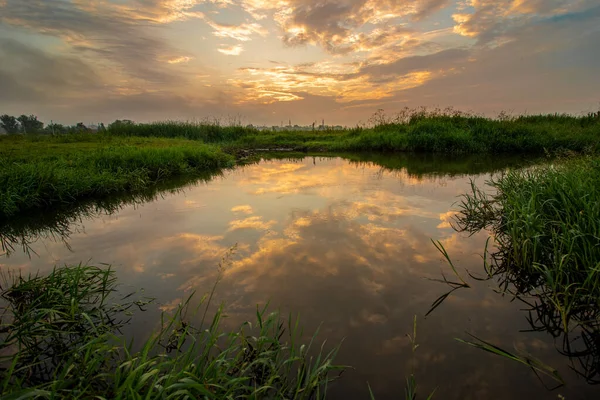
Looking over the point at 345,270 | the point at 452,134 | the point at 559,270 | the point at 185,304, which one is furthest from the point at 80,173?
the point at 452,134

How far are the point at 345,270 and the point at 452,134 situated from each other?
1605 centimetres

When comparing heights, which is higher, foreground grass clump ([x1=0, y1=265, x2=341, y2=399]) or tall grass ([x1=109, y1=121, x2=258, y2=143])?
tall grass ([x1=109, y1=121, x2=258, y2=143])

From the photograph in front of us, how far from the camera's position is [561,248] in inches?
116

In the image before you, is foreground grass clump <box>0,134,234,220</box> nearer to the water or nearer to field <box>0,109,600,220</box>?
field <box>0,109,600,220</box>

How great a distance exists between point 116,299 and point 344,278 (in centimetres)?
245

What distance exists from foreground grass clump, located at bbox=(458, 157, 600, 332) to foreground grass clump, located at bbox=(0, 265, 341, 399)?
2275 millimetres

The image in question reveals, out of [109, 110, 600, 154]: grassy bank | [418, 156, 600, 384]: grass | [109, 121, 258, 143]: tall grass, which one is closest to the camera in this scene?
[418, 156, 600, 384]: grass

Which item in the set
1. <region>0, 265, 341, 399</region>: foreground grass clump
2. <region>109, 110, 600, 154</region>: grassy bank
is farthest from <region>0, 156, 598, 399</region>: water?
<region>109, 110, 600, 154</region>: grassy bank

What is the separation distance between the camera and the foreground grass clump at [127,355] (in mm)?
1721

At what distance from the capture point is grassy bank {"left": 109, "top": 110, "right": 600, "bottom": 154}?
1597cm

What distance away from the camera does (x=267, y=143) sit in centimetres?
2591

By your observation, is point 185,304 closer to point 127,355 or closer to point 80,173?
point 127,355

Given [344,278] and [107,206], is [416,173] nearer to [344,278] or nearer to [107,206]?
[344,278]

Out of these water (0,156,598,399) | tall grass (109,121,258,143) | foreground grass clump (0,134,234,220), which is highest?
tall grass (109,121,258,143)
